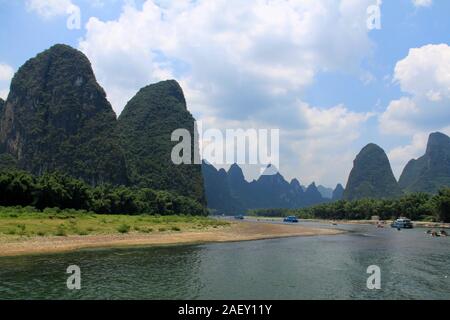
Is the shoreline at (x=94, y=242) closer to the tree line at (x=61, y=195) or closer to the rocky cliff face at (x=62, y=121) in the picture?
the tree line at (x=61, y=195)

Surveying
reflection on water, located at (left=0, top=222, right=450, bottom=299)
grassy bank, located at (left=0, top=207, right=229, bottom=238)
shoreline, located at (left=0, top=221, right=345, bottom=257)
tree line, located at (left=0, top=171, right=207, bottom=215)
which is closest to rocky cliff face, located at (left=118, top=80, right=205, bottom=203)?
tree line, located at (left=0, top=171, right=207, bottom=215)

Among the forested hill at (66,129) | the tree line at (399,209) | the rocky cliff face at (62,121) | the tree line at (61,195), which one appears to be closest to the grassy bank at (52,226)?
the tree line at (61,195)

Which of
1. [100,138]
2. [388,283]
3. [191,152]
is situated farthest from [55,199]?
[191,152]

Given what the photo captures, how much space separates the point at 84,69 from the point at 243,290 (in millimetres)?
151952

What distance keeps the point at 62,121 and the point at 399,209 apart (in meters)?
117

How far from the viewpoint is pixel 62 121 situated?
475 ft

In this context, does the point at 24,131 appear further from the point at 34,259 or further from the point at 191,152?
the point at 34,259

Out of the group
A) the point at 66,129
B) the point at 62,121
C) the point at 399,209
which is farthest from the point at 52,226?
the point at 399,209

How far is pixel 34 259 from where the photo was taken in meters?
30.3

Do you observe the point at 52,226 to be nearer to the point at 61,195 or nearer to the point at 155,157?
the point at 61,195

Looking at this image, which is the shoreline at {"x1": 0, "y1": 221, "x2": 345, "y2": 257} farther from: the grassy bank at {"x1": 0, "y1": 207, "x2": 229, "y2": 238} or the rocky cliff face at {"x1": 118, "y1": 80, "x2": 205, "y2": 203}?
the rocky cliff face at {"x1": 118, "y1": 80, "x2": 205, "y2": 203}

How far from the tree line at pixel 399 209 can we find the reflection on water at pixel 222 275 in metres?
75.2

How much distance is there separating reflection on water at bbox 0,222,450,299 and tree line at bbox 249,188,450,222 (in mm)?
75205

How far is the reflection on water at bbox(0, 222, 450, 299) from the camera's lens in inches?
810
